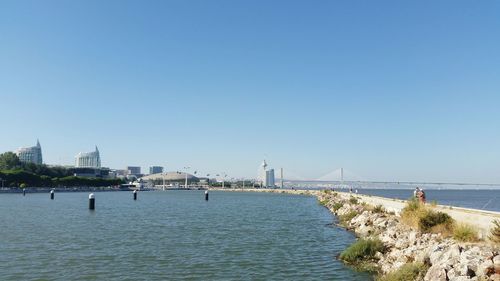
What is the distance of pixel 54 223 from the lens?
48.1 metres

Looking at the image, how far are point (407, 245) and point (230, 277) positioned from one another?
10.7m

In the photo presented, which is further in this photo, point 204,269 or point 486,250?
point 204,269

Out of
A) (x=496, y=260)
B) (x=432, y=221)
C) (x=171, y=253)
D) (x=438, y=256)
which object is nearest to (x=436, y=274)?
(x=438, y=256)

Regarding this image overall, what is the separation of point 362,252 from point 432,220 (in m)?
6.48


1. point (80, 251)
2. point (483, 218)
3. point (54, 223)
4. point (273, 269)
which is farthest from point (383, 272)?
→ point (54, 223)

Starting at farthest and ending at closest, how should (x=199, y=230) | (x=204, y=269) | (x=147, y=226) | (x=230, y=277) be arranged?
(x=147, y=226) < (x=199, y=230) < (x=204, y=269) < (x=230, y=277)

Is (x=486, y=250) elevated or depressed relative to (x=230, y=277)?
elevated

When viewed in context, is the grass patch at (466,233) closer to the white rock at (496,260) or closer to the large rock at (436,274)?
the large rock at (436,274)

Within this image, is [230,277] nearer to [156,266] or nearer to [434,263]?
[156,266]

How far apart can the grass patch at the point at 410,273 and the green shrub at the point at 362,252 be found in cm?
598

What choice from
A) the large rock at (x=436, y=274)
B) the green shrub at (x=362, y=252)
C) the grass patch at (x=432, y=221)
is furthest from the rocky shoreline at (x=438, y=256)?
the grass patch at (x=432, y=221)

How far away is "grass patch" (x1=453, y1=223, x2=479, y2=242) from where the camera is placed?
2316cm

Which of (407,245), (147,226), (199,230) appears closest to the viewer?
(407,245)

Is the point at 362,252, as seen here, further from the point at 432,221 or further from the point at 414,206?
the point at 414,206
